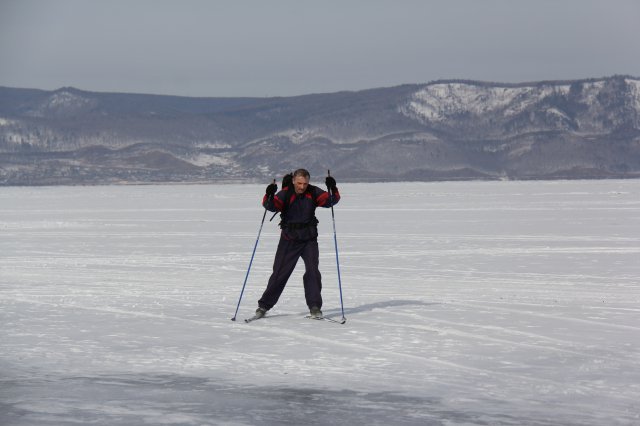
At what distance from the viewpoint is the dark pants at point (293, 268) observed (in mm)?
11086

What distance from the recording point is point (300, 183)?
35.8ft

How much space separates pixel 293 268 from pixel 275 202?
709 millimetres

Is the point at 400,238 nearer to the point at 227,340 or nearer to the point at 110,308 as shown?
the point at 110,308

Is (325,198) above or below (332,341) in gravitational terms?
above

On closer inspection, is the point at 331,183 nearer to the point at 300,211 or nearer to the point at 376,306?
the point at 300,211

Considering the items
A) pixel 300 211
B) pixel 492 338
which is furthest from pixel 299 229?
pixel 492 338

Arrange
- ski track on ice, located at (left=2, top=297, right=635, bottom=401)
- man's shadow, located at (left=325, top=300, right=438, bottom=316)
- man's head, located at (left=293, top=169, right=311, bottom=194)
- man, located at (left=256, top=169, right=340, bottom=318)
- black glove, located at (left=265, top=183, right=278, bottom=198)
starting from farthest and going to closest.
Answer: man's shadow, located at (left=325, top=300, right=438, bottom=316) < man, located at (left=256, top=169, right=340, bottom=318) < man's head, located at (left=293, top=169, right=311, bottom=194) < black glove, located at (left=265, top=183, right=278, bottom=198) < ski track on ice, located at (left=2, top=297, right=635, bottom=401)

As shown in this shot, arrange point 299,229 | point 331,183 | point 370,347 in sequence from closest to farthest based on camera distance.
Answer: point 370,347, point 299,229, point 331,183

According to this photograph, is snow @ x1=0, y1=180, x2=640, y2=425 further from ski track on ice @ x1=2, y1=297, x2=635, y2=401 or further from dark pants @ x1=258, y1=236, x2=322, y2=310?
dark pants @ x1=258, y1=236, x2=322, y2=310

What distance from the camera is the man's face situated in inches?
428

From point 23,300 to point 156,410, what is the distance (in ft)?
22.6

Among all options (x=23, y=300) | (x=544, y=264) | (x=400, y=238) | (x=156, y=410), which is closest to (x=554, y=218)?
(x=400, y=238)

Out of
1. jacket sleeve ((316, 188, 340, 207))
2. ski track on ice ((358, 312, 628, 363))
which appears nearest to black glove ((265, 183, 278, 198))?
jacket sleeve ((316, 188, 340, 207))

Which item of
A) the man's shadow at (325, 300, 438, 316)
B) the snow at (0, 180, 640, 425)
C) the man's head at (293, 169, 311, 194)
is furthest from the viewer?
the man's shadow at (325, 300, 438, 316)
